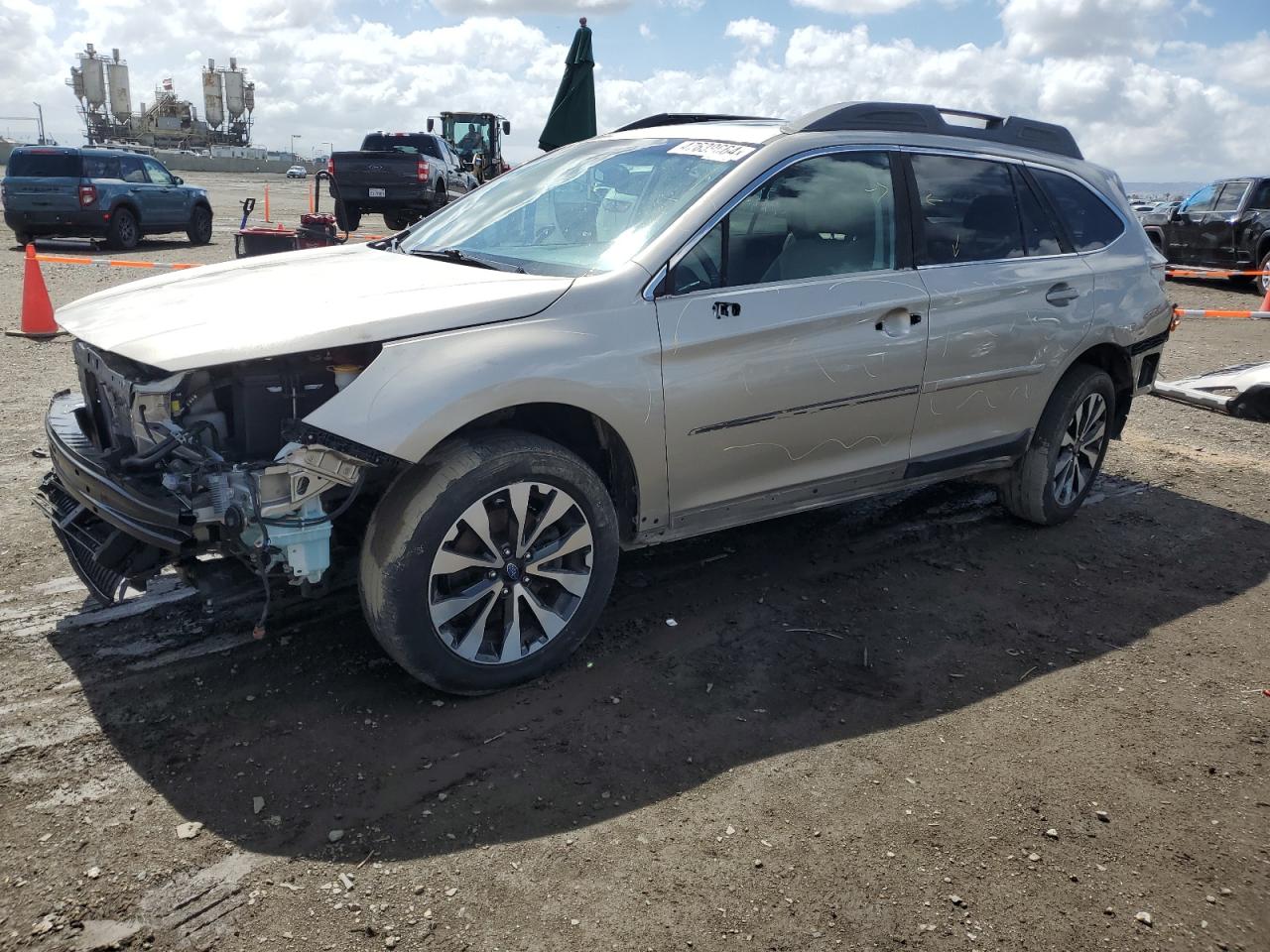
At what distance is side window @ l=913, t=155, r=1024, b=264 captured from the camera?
4.40 m

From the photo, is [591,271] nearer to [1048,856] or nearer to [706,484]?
[706,484]

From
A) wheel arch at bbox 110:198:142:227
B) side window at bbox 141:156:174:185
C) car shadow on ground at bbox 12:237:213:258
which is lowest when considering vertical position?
car shadow on ground at bbox 12:237:213:258

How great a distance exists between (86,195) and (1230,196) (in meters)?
19.3

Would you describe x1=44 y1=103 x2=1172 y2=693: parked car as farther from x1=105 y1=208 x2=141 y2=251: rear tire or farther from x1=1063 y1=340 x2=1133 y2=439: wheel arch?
x1=105 y1=208 x2=141 y2=251: rear tire

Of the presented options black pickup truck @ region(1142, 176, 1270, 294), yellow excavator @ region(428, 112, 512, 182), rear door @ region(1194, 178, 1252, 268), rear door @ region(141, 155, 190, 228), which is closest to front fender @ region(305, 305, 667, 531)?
black pickup truck @ region(1142, 176, 1270, 294)

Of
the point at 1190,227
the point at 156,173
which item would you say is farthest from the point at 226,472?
the point at 1190,227

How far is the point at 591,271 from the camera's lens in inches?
142

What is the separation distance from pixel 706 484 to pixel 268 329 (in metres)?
1.63

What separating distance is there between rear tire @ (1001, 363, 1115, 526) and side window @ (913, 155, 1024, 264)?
0.83 meters

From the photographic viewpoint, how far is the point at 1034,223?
4.88 meters

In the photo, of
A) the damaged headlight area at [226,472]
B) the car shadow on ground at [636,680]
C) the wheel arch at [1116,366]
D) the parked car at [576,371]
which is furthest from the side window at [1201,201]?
the damaged headlight area at [226,472]

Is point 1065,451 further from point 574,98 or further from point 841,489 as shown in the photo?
point 574,98

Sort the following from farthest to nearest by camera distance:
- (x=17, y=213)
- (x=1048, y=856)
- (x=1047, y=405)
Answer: (x=17, y=213) < (x=1047, y=405) < (x=1048, y=856)

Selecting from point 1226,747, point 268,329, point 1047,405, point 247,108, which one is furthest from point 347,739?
point 247,108
